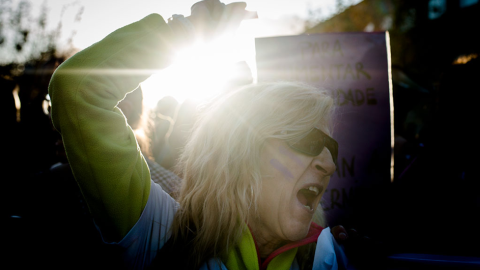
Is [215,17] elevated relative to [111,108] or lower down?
elevated

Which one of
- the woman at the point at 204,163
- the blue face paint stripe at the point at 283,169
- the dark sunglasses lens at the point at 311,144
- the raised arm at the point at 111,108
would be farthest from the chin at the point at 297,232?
the raised arm at the point at 111,108

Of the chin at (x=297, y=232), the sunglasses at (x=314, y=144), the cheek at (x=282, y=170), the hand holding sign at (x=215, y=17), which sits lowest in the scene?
the chin at (x=297, y=232)

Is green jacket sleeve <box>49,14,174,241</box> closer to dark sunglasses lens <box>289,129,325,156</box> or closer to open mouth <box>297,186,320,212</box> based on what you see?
dark sunglasses lens <box>289,129,325,156</box>

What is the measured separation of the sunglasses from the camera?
1.28 meters

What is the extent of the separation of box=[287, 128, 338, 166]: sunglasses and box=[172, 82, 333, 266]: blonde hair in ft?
0.12

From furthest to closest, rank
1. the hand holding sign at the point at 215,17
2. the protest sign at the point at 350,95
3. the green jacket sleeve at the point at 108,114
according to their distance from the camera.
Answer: the protest sign at the point at 350,95, the hand holding sign at the point at 215,17, the green jacket sleeve at the point at 108,114

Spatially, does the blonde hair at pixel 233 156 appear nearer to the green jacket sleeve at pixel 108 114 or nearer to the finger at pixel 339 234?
the green jacket sleeve at pixel 108 114

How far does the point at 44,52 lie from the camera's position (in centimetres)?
842

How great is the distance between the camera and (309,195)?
147 cm

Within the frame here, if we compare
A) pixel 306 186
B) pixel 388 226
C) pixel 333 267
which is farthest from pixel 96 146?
pixel 388 226

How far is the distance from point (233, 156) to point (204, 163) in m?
0.14

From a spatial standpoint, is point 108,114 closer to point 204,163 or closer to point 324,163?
point 204,163

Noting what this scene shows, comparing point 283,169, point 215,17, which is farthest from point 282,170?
point 215,17

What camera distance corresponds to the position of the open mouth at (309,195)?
1407 mm
